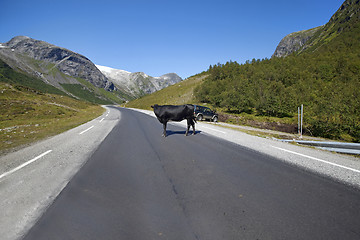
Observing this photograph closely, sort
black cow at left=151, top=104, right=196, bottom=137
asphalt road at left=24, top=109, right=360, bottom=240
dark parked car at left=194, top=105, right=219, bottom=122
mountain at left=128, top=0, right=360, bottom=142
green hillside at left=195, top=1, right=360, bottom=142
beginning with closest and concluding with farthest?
asphalt road at left=24, top=109, right=360, bottom=240
black cow at left=151, top=104, right=196, bottom=137
green hillside at left=195, top=1, right=360, bottom=142
mountain at left=128, top=0, right=360, bottom=142
dark parked car at left=194, top=105, right=219, bottom=122

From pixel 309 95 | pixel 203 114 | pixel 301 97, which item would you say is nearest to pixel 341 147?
pixel 203 114

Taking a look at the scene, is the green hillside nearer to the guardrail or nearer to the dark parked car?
the guardrail

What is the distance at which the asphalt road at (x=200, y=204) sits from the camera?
2.55 meters

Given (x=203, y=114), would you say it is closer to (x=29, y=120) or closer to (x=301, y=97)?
(x=29, y=120)

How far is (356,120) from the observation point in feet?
47.9

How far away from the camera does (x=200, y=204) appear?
3.28 meters

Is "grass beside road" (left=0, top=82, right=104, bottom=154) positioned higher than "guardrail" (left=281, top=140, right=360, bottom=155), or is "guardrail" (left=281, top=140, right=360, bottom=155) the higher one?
"grass beside road" (left=0, top=82, right=104, bottom=154)

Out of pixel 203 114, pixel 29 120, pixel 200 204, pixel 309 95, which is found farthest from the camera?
pixel 309 95

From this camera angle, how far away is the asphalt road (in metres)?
2.55

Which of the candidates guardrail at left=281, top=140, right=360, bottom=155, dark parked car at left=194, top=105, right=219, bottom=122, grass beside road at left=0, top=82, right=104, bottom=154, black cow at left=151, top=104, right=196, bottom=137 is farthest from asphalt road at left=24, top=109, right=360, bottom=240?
dark parked car at left=194, top=105, right=219, bottom=122

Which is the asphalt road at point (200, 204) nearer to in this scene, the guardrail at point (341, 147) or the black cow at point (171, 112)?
the guardrail at point (341, 147)

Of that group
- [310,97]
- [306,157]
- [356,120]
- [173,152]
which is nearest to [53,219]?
[173,152]

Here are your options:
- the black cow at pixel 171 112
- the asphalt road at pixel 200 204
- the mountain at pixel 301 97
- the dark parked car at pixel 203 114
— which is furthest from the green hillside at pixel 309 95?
the asphalt road at pixel 200 204

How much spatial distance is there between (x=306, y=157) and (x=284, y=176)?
2.81 meters
